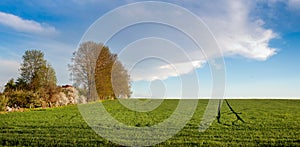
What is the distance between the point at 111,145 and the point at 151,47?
24.7 ft

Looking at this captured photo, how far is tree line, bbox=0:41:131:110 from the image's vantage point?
44403 mm

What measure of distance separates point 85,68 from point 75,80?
13.4 ft

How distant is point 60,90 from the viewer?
56.8 meters

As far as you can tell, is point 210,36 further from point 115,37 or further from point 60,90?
point 60,90

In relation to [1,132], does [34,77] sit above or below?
above

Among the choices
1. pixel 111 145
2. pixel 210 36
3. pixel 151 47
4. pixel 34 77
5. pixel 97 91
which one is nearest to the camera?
pixel 111 145

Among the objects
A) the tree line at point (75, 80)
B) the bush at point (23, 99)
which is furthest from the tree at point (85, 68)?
the bush at point (23, 99)

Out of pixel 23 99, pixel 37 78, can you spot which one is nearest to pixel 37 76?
pixel 37 78

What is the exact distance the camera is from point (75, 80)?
159 feet

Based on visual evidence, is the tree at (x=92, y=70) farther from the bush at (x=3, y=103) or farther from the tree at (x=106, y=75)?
the bush at (x=3, y=103)

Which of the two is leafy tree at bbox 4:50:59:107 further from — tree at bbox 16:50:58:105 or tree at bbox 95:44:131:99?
tree at bbox 95:44:131:99

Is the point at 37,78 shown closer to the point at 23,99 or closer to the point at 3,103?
the point at 23,99

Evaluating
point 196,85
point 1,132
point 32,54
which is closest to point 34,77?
point 32,54

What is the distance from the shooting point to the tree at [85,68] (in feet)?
149
